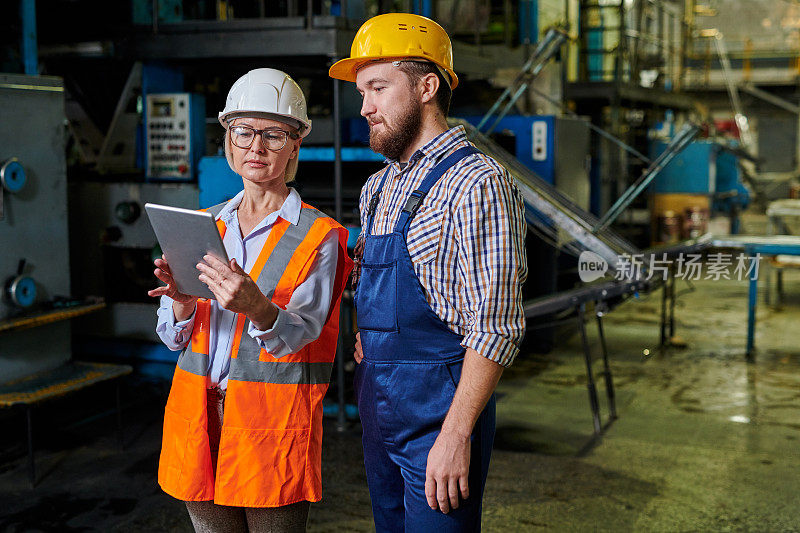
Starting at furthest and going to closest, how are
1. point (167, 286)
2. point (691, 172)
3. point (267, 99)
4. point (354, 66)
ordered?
point (691, 172) → point (354, 66) → point (267, 99) → point (167, 286)

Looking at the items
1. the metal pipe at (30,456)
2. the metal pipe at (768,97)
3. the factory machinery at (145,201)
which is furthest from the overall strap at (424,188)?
the metal pipe at (768,97)

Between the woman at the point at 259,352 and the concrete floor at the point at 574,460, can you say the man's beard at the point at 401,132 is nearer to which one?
the woman at the point at 259,352

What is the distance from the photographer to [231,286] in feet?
6.81

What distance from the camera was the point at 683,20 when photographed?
51.3 ft

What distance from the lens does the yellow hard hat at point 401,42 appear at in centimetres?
226

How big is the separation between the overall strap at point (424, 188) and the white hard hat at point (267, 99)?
1.58 ft

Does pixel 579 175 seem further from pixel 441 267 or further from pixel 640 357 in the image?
pixel 441 267

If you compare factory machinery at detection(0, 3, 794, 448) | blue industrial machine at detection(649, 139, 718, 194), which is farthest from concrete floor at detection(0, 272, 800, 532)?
blue industrial machine at detection(649, 139, 718, 194)

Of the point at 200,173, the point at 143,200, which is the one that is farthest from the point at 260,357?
the point at 143,200

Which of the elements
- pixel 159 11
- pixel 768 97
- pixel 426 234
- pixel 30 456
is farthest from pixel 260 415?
pixel 768 97

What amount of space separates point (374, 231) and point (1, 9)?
15.1ft

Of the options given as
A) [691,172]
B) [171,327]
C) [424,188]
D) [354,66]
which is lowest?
[171,327]

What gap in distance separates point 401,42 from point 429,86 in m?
0.14

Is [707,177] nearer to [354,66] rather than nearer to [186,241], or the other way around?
[354,66]
